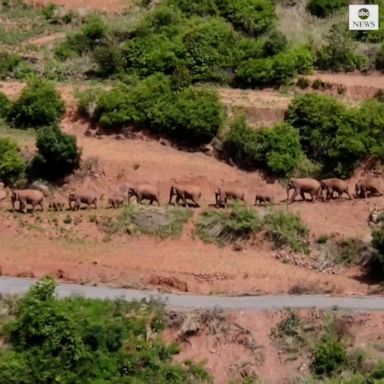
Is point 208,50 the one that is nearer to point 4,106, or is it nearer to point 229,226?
point 4,106

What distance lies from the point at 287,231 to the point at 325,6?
79.9 ft

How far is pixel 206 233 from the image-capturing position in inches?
1823

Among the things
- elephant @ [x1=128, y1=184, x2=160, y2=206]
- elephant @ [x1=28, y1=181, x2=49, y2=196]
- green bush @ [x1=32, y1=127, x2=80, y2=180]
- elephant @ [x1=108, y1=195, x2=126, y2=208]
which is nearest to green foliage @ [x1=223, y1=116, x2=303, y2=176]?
elephant @ [x1=128, y1=184, x2=160, y2=206]

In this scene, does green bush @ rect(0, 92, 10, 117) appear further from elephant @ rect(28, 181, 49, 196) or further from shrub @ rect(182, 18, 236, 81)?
shrub @ rect(182, 18, 236, 81)

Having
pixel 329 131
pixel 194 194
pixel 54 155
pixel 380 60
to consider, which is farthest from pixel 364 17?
pixel 54 155

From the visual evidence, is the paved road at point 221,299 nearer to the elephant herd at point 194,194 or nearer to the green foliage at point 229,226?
the green foliage at point 229,226

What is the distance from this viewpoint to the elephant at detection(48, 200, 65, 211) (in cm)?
4919

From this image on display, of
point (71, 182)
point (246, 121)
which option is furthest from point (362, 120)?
point (71, 182)

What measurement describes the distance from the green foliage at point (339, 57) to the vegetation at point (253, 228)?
1595 centimetres

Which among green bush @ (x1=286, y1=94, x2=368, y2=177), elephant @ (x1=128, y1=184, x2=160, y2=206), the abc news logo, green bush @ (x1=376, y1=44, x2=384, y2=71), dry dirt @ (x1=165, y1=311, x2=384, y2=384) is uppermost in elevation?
the abc news logo

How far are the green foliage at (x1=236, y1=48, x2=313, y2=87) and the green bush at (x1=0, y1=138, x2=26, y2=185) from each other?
13.1 metres

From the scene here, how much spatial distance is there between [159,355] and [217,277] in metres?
6.90

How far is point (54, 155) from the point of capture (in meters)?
51.2

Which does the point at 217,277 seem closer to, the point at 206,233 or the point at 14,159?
the point at 206,233
